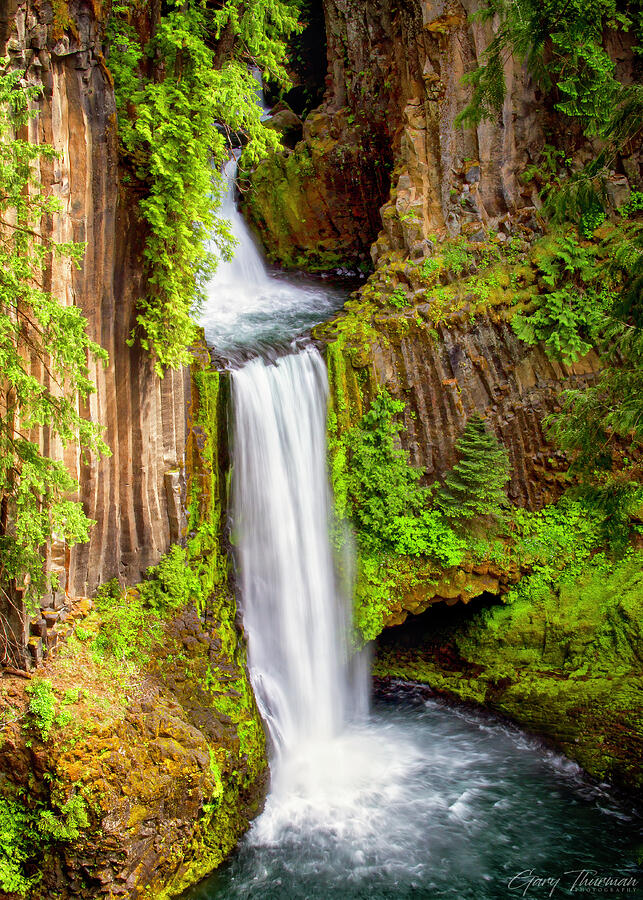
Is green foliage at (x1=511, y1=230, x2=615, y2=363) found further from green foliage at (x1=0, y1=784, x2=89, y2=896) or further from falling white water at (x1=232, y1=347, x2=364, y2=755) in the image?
green foliage at (x1=0, y1=784, x2=89, y2=896)

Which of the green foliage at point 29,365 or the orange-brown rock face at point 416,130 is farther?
the orange-brown rock face at point 416,130

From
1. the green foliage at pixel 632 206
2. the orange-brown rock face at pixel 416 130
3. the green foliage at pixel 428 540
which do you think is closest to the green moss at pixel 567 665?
the green foliage at pixel 428 540

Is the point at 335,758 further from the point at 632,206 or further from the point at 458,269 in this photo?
the point at 632,206

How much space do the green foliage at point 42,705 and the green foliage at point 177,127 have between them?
4180 mm

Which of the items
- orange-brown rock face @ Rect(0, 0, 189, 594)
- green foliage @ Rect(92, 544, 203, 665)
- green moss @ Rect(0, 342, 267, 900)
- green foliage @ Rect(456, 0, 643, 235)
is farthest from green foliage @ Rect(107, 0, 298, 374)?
green foliage @ Rect(456, 0, 643, 235)

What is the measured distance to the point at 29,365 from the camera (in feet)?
21.5

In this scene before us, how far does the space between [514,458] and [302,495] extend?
4096 millimetres

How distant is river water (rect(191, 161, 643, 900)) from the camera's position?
7340mm

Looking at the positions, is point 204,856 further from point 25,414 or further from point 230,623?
point 25,414

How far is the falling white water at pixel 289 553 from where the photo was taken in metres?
9.52

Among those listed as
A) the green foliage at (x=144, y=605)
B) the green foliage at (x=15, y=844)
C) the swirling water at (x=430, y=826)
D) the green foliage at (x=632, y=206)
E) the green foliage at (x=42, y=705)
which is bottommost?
the swirling water at (x=430, y=826)

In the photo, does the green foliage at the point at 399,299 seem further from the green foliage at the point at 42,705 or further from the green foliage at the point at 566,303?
the green foliage at the point at 42,705

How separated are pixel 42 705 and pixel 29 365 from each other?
364 centimetres

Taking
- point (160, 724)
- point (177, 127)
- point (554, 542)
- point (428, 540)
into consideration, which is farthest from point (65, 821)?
point (554, 542)
